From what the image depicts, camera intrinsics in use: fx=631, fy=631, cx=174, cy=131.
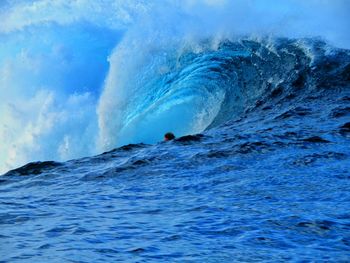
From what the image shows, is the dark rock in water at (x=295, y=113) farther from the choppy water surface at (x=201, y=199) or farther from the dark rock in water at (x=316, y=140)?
the dark rock in water at (x=316, y=140)

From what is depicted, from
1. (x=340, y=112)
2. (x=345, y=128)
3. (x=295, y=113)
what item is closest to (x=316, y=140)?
(x=345, y=128)

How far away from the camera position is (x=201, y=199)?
6551 mm

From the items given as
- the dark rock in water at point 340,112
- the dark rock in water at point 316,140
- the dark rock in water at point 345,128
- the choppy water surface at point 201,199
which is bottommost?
the choppy water surface at point 201,199

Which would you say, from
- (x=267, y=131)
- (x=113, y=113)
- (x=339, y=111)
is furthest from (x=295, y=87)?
(x=113, y=113)

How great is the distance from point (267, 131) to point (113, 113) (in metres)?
11.5

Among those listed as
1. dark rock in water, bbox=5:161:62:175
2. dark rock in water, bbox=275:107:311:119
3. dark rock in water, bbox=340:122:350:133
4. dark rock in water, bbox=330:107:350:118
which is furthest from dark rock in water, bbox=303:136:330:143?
dark rock in water, bbox=5:161:62:175

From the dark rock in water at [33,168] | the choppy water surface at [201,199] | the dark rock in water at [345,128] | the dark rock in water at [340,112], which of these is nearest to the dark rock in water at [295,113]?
the choppy water surface at [201,199]

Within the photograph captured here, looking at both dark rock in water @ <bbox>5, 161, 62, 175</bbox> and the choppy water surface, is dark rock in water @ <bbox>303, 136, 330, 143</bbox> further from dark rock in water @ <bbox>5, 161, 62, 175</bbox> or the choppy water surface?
dark rock in water @ <bbox>5, 161, 62, 175</bbox>

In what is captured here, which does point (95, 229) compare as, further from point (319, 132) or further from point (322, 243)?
point (319, 132)

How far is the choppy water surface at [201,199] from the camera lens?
461cm

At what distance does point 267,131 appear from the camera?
11281 millimetres

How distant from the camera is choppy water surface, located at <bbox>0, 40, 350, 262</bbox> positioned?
15.1 ft

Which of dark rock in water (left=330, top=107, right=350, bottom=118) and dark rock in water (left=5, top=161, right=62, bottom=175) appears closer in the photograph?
dark rock in water (left=5, top=161, right=62, bottom=175)

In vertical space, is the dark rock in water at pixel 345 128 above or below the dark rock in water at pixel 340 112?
below
